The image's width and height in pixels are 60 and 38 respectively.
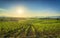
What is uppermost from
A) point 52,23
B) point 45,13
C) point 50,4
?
point 50,4

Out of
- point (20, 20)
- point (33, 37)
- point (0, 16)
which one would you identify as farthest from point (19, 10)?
point (33, 37)

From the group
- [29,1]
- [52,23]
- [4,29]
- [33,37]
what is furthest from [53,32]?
[4,29]

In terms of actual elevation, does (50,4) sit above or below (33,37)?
above

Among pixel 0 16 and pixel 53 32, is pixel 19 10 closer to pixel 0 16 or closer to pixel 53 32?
pixel 0 16

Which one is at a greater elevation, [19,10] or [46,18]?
[19,10]

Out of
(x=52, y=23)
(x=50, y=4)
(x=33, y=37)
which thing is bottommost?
(x=33, y=37)

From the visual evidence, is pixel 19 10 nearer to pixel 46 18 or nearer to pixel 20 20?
pixel 20 20
